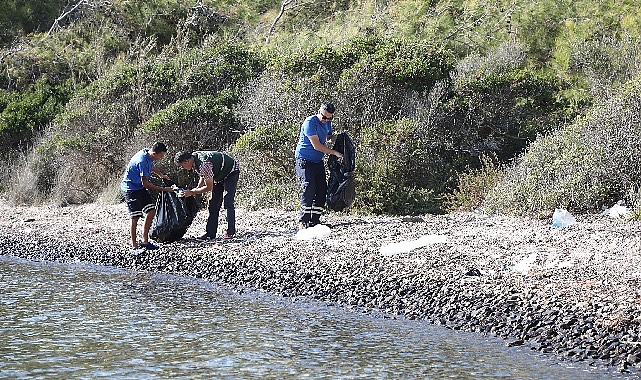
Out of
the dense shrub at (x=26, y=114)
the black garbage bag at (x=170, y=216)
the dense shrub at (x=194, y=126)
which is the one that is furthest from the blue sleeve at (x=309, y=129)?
the dense shrub at (x=26, y=114)

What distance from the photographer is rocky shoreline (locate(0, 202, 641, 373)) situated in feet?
25.8

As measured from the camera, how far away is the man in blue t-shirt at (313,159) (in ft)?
40.0

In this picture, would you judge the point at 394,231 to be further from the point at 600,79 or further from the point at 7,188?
the point at 7,188

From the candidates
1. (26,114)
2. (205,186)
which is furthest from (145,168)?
(26,114)

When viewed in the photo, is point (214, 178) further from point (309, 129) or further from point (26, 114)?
point (26, 114)

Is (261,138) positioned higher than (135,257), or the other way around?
(261,138)

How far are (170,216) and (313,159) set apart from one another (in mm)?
2203

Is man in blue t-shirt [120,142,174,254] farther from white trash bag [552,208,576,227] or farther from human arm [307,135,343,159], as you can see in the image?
white trash bag [552,208,576,227]

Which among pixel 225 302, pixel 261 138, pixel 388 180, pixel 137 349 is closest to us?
pixel 137 349

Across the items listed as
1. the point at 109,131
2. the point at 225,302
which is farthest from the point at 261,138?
the point at 225,302

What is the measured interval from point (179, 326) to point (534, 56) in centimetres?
1444

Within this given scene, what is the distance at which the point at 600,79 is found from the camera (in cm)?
1856

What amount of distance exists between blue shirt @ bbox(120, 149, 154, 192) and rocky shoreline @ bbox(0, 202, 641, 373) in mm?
1014

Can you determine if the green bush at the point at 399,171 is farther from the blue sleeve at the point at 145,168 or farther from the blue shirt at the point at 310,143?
the blue sleeve at the point at 145,168
